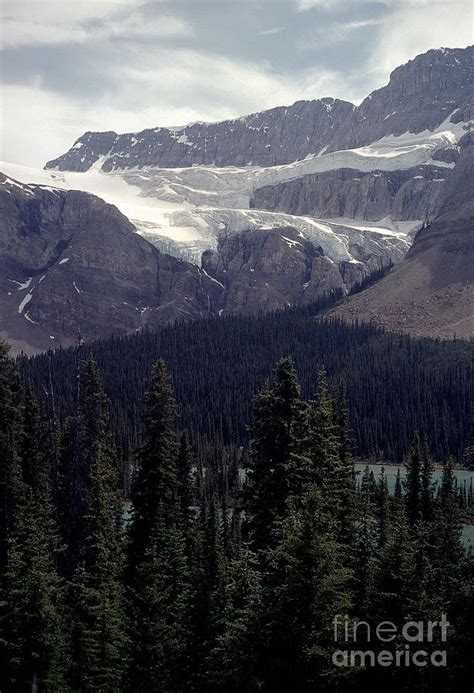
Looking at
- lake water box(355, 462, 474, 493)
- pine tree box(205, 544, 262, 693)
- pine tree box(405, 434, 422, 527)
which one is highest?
lake water box(355, 462, 474, 493)

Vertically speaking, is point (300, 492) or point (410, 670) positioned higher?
point (300, 492)

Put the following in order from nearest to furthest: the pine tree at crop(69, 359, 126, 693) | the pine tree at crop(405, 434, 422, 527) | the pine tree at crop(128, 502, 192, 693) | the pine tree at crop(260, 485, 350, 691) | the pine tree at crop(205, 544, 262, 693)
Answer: the pine tree at crop(260, 485, 350, 691), the pine tree at crop(205, 544, 262, 693), the pine tree at crop(128, 502, 192, 693), the pine tree at crop(69, 359, 126, 693), the pine tree at crop(405, 434, 422, 527)

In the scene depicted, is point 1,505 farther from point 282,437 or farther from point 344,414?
point 344,414

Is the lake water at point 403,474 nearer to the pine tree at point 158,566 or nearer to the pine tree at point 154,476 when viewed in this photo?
the pine tree at point 154,476

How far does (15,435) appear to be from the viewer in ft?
143

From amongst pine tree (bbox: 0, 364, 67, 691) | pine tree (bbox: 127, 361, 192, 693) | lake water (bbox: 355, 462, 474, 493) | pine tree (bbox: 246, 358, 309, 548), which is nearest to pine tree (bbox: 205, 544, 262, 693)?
pine tree (bbox: 127, 361, 192, 693)

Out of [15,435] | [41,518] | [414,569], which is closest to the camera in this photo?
[414,569]

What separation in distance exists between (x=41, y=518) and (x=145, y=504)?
5417 mm

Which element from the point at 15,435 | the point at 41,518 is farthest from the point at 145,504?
the point at 15,435

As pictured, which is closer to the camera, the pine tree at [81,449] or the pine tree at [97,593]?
the pine tree at [97,593]

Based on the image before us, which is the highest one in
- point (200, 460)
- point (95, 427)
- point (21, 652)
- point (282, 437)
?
point (200, 460)

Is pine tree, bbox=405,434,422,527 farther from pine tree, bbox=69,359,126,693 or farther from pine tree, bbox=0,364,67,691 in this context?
pine tree, bbox=0,364,67,691

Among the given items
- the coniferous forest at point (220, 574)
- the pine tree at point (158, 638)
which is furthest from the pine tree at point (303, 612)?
the pine tree at point (158, 638)

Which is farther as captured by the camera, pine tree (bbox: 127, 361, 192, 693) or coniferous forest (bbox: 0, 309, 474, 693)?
Result: pine tree (bbox: 127, 361, 192, 693)
